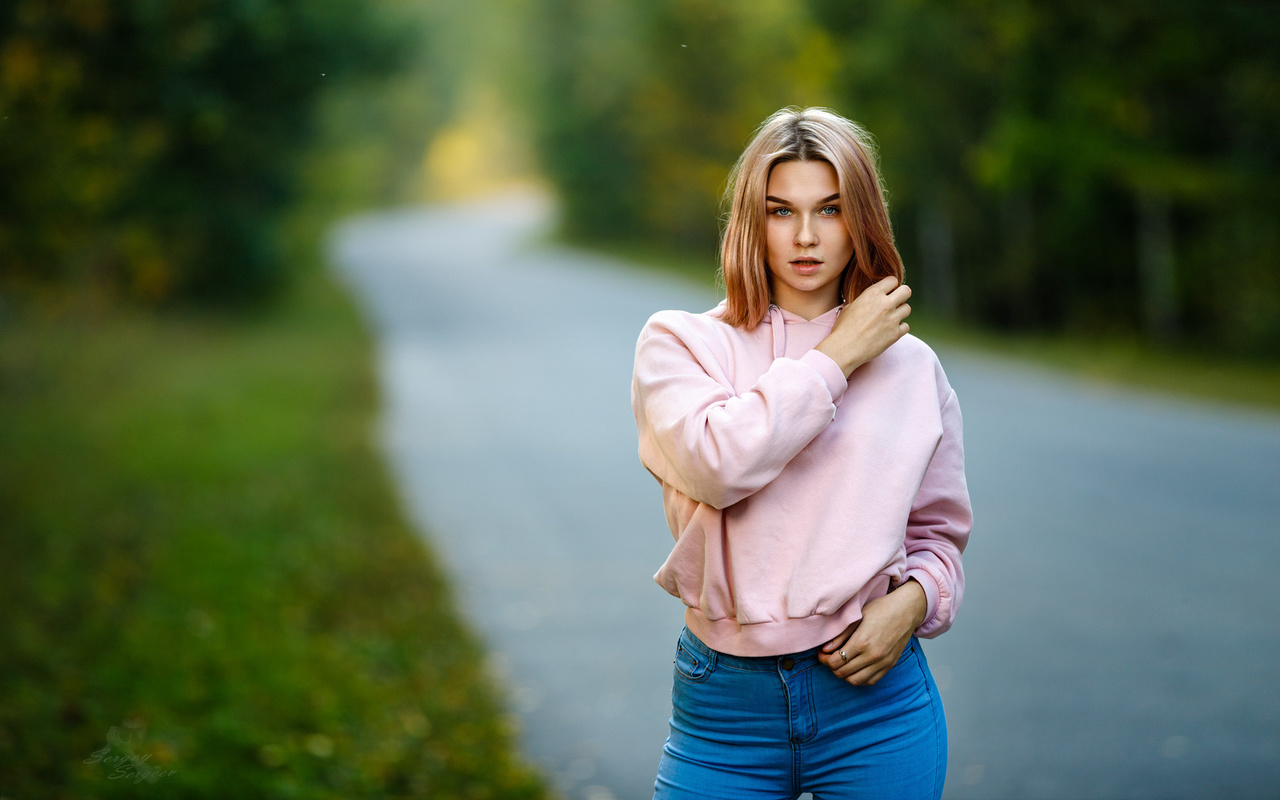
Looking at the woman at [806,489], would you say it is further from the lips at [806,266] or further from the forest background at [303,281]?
the forest background at [303,281]

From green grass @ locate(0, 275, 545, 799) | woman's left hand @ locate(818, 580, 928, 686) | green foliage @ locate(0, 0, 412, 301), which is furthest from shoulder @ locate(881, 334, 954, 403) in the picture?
green foliage @ locate(0, 0, 412, 301)

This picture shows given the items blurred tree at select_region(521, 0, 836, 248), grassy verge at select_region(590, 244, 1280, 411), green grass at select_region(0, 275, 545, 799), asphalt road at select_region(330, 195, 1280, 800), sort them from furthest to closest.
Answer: blurred tree at select_region(521, 0, 836, 248)
grassy verge at select_region(590, 244, 1280, 411)
asphalt road at select_region(330, 195, 1280, 800)
green grass at select_region(0, 275, 545, 799)

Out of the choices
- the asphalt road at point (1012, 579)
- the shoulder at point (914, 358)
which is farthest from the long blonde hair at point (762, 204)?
the asphalt road at point (1012, 579)

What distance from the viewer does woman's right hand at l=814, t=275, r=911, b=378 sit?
1938 millimetres

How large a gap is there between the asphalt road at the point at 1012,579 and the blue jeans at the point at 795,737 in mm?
2388

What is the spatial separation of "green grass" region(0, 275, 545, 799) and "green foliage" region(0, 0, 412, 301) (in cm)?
178

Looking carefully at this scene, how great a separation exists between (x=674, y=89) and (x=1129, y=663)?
29934mm

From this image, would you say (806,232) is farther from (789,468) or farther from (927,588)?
(927,588)

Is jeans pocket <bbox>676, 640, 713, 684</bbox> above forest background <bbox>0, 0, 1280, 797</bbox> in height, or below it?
below

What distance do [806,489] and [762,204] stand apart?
47 centimetres

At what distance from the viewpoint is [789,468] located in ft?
6.58

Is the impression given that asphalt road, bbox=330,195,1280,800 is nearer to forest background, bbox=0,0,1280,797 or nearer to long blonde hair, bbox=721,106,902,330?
forest background, bbox=0,0,1280,797

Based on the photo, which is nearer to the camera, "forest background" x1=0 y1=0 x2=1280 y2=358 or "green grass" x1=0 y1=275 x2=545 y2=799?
"green grass" x1=0 y1=275 x2=545 y2=799
